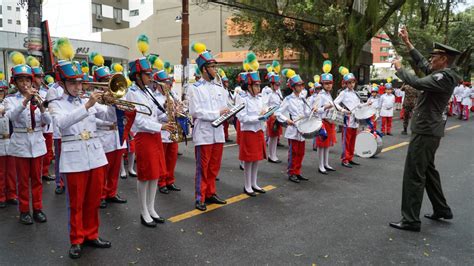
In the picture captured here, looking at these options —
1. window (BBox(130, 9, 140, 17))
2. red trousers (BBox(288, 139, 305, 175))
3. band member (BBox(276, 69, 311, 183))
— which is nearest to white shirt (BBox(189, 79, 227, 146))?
band member (BBox(276, 69, 311, 183))

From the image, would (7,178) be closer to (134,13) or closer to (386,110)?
(386,110)

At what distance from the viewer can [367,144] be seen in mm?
9383

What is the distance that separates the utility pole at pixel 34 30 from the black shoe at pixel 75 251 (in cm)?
546

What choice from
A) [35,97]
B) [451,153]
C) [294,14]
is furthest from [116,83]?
[294,14]

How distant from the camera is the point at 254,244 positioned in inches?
177

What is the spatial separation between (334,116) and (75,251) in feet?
19.3

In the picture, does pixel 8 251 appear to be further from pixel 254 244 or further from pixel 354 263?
pixel 354 263

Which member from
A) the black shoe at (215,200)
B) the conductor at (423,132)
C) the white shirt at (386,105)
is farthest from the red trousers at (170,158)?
the white shirt at (386,105)

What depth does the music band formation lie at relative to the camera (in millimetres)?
4133

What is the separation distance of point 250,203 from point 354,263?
234 cm

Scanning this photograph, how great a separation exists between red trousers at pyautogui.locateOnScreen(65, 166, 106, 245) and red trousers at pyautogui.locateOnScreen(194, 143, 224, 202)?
1726 millimetres

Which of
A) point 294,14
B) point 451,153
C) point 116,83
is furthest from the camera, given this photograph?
point 294,14

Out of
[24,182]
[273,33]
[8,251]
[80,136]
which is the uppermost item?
[273,33]

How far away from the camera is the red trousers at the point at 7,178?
19.6 ft
